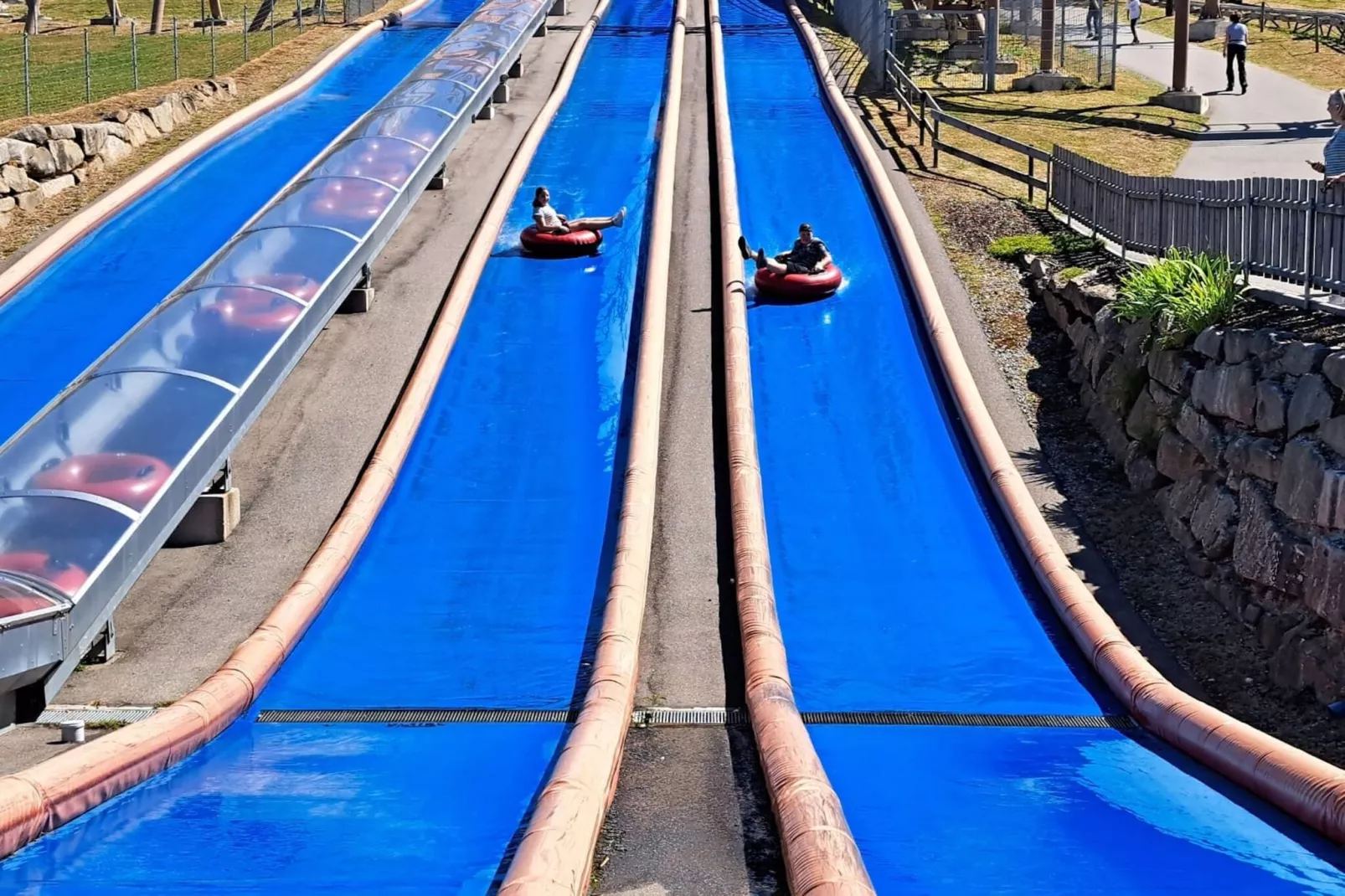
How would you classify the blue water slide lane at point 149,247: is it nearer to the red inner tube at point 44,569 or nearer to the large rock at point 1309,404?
the red inner tube at point 44,569

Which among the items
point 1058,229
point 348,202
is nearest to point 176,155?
point 348,202

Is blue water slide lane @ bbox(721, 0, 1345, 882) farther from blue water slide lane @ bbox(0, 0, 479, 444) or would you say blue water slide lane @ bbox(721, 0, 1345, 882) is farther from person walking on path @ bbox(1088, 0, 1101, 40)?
person walking on path @ bbox(1088, 0, 1101, 40)

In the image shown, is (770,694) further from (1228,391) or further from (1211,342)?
(1211,342)

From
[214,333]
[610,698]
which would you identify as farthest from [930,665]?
[214,333]

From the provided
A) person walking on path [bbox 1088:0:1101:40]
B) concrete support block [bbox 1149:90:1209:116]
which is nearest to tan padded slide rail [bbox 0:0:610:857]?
concrete support block [bbox 1149:90:1209:116]

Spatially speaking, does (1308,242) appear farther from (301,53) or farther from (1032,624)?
(301,53)

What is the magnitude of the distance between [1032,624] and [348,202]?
406 inches

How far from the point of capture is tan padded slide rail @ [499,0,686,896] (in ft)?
24.6

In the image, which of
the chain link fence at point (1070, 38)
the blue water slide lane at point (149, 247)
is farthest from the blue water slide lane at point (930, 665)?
the chain link fence at point (1070, 38)

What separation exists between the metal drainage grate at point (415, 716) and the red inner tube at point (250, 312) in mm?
5079

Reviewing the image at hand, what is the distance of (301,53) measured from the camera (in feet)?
105

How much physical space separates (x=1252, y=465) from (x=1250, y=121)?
55.0 feet

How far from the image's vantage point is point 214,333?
555 inches

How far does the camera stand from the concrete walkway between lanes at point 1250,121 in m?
23.0
